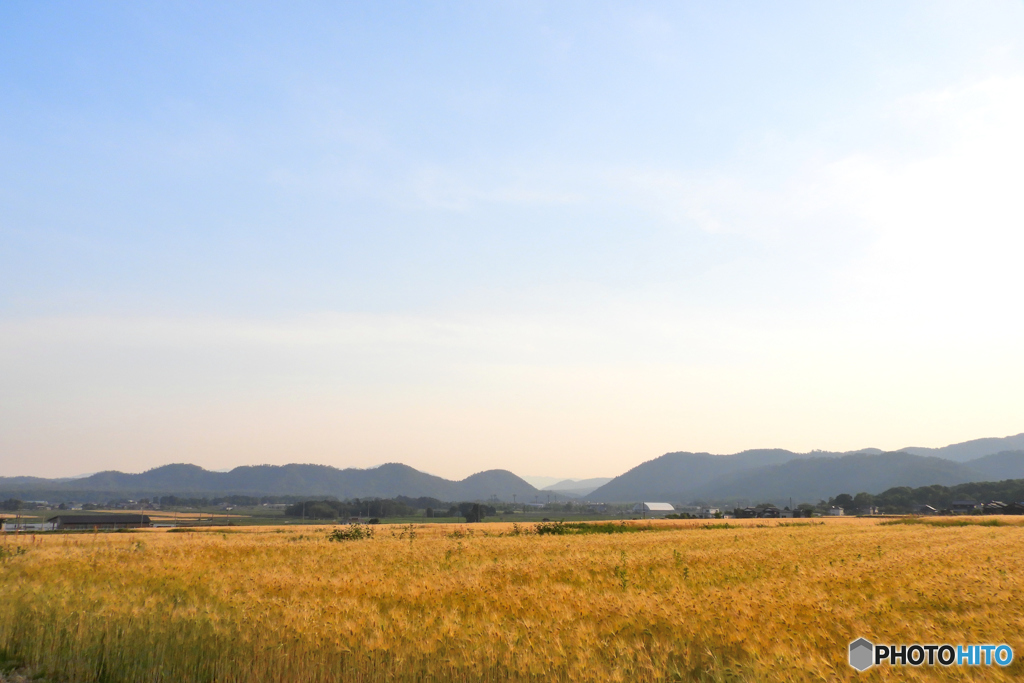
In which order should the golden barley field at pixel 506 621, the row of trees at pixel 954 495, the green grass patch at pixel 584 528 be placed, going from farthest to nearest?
the row of trees at pixel 954 495
the green grass patch at pixel 584 528
the golden barley field at pixel 506 621

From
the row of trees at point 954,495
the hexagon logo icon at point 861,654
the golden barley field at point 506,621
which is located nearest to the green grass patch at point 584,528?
the golden barley field at point 506,621

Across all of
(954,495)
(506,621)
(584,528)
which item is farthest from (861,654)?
(954,495)

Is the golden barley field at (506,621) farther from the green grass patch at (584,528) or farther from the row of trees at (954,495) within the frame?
the row of trees at (954,495)

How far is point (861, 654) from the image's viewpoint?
304 inches

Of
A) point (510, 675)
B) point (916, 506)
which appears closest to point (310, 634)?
point (510, 675)

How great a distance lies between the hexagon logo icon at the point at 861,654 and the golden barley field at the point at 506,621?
29 cm

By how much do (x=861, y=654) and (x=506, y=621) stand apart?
4997 millimetres

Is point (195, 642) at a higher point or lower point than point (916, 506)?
higher

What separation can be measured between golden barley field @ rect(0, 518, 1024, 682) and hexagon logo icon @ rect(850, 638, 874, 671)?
11.3 inches

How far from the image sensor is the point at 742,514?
150875mm

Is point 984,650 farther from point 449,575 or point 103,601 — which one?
point 103,601

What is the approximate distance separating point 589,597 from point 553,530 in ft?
170

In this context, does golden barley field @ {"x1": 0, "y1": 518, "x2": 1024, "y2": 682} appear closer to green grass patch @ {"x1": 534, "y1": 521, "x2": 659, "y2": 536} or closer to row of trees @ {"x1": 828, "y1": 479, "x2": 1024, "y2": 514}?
green grass patch @ {"x1": 534, "y1": 521, "x2": 659, "y2": 536}

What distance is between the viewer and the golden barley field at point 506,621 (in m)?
8.13
